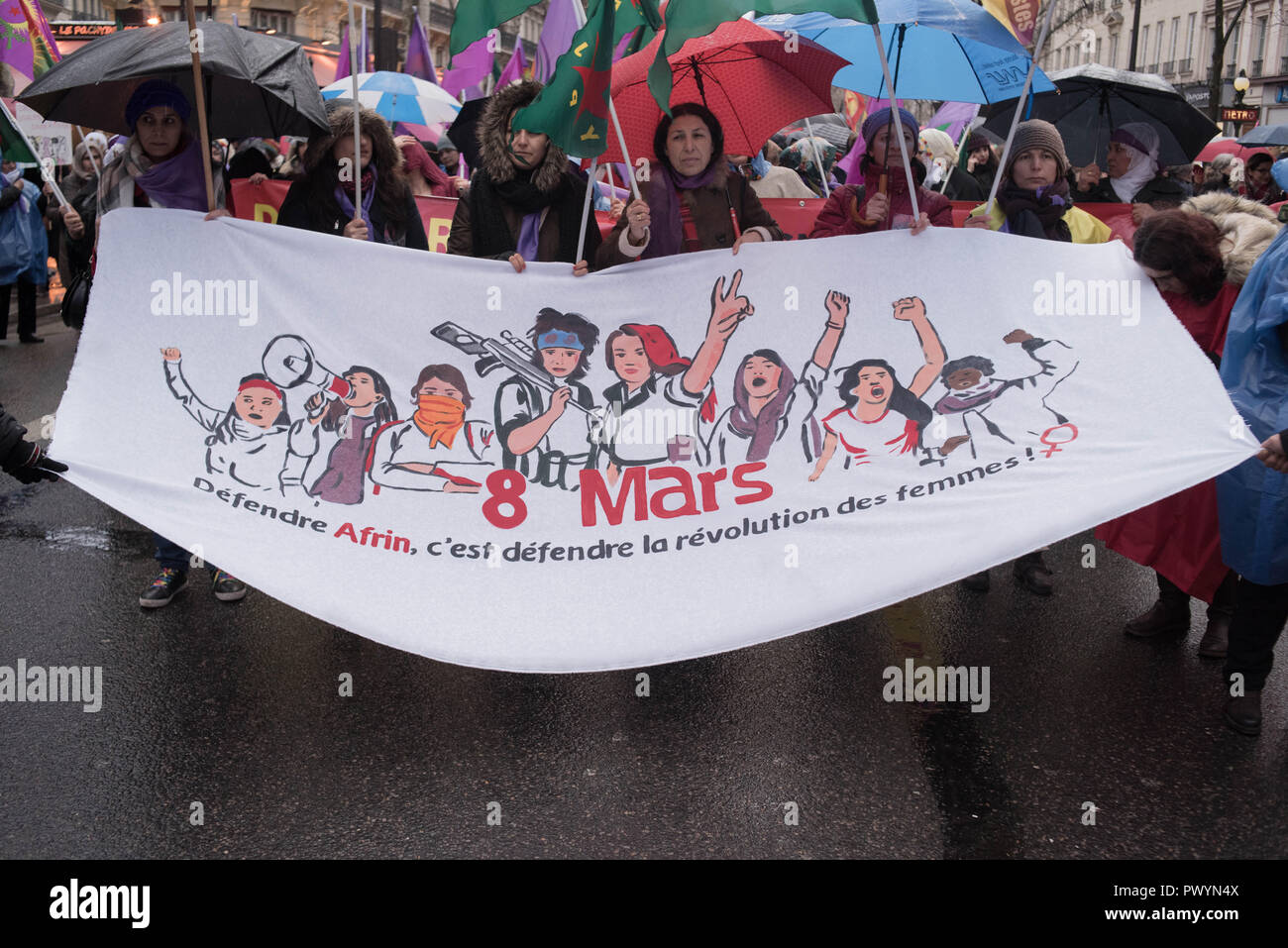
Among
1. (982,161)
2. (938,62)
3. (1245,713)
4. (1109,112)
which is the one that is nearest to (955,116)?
(982,161)

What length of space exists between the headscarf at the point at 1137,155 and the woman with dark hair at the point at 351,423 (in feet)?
17.3

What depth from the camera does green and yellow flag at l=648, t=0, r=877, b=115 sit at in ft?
11.7

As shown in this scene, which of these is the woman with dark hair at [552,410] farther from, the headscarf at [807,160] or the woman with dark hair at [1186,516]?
the headscarf at [807,160]

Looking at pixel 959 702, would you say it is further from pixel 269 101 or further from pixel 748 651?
pixel 269 101

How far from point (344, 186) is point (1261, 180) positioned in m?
9.68

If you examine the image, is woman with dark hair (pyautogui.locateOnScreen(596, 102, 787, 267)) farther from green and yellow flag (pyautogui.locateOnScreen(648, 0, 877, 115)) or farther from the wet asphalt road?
the wet asphalt road

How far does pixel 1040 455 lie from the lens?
3.73m

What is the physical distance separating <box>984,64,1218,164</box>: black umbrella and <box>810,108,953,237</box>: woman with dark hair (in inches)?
94.9

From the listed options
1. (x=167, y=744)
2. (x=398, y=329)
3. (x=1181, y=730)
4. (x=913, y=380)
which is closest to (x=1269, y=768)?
(x=1181, y=730)

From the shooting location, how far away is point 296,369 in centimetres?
414

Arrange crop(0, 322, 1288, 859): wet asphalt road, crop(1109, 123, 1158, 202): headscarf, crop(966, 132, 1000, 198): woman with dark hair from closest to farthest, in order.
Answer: crop(0, 322, 1288, 859): wet asphalt road → crop(1109, 123, 1158, 202): headscarf → crop(966, 132, 1000, 198): woman with dark hair

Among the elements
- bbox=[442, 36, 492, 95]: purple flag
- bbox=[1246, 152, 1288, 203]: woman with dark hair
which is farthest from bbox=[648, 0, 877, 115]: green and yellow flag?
bbox=[1246, 152, 1288, 203]: woman with dark hair

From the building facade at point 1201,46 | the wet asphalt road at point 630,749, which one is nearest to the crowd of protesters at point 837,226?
the wet asphalt road at point 630,749

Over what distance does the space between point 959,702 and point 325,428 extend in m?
2.38
